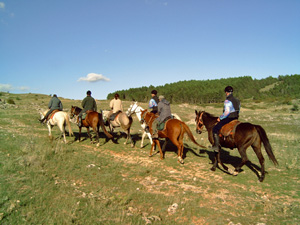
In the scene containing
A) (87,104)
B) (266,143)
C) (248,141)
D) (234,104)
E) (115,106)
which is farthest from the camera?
(115,106)

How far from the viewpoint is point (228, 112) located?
25.1 ft

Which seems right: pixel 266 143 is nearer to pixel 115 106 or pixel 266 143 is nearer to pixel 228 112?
pixel 228 112

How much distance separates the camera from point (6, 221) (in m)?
4.01

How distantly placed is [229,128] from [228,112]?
2.08 feet

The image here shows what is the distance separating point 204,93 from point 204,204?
102 meters

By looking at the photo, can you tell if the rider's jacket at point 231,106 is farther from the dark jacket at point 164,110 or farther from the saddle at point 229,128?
the dark jacket at point 164,110

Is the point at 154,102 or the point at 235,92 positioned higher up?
the point at 235,92

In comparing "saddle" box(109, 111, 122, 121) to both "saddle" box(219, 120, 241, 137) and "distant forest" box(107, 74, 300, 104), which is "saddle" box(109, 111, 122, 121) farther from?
"distant forest" box(107, 74, 300, 104)

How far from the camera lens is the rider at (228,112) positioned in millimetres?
7629

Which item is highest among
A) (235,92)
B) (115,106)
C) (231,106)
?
(235,92)

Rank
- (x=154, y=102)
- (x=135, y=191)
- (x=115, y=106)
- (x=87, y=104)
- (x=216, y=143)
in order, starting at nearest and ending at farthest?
(x=135, y=191) → (x=216, y=143) → (x=154, y=102) → (x=87, y=104) → (x=115, y=106)

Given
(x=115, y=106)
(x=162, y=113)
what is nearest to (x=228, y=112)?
(x=162, y=113)

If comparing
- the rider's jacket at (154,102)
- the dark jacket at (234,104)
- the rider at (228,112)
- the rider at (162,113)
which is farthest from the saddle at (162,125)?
the dark jacket at (234,104)

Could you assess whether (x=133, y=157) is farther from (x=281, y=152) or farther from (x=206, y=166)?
(x=281, y=152)
